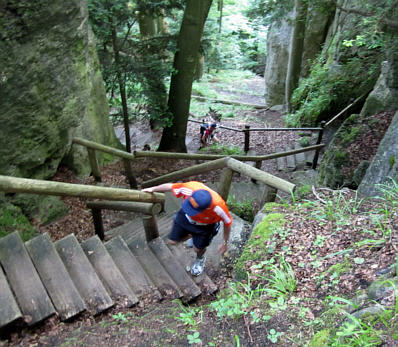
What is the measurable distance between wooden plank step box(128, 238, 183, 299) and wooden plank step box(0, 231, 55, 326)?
121 cm

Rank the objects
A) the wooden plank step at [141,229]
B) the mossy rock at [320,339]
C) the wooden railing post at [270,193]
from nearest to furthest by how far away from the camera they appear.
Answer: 1. the mossy rock at [320,339]
2. the wooden railing post at [270,193]
3. the wooden plank step at [141,229]

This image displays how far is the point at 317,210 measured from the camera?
367 cm

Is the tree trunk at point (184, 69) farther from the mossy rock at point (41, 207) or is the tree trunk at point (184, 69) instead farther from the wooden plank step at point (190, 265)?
the wooden plank step at point (190, 265)

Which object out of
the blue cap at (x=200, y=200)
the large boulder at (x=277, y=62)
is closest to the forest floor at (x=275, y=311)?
the blue cap at (x=200, y=200)

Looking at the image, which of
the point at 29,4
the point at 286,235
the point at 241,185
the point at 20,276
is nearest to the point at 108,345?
the point at 20,276

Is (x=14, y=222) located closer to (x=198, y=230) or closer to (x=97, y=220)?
(x=97, y=220)

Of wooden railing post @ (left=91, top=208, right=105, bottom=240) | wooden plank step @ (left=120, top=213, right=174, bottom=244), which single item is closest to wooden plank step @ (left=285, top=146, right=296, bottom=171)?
wooden plank step @ (left=120, top=213, right=174, bottom=244)

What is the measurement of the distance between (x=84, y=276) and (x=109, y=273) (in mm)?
279

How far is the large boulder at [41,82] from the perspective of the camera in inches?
186

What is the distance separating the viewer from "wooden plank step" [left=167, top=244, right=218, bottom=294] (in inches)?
152

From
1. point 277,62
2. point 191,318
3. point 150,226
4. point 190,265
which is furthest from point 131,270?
point 277,62

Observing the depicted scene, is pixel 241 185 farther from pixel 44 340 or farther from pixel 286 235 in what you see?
pixel 44 340

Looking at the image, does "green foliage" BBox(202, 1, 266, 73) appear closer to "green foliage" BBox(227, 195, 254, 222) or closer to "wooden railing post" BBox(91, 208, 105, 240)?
"green foliage" BBox(227, 195, 254, 222)

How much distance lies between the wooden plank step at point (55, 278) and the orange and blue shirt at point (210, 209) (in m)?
1.47
